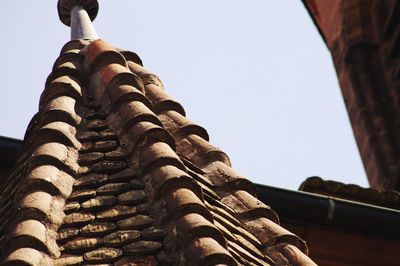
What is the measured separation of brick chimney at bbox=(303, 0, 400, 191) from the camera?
19.2 metres

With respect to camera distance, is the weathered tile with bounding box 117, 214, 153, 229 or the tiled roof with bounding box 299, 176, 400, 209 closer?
the weathered tile with bounding box 117, 214, 153, 229

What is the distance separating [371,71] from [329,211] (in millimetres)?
11765

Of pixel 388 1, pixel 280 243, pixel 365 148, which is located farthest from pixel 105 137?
pixel 388 1

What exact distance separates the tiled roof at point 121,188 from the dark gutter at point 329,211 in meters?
1.37

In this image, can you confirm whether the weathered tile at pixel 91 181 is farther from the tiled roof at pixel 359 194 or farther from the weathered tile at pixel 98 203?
the tiled roof at pixel 359 194

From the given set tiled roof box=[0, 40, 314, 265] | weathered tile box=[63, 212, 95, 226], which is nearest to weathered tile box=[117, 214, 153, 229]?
tiled roof box=[0, 40, 314, 265]

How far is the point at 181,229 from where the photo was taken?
573cm

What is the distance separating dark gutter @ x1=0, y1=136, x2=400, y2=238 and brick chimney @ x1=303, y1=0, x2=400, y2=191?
9173mm

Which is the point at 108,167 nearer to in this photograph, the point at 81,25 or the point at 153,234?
the point at 153,234

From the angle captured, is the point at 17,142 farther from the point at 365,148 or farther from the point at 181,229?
the point at 365,148

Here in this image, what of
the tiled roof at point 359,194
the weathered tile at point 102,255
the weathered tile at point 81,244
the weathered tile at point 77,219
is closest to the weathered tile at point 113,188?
the weathered tile at point 77,219

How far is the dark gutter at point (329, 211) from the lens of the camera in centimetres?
892

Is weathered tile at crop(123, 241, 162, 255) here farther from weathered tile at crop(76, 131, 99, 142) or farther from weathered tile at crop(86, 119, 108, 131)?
weathered tile at crop(86, 119, 108, 131)

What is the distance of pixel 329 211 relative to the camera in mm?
9000
